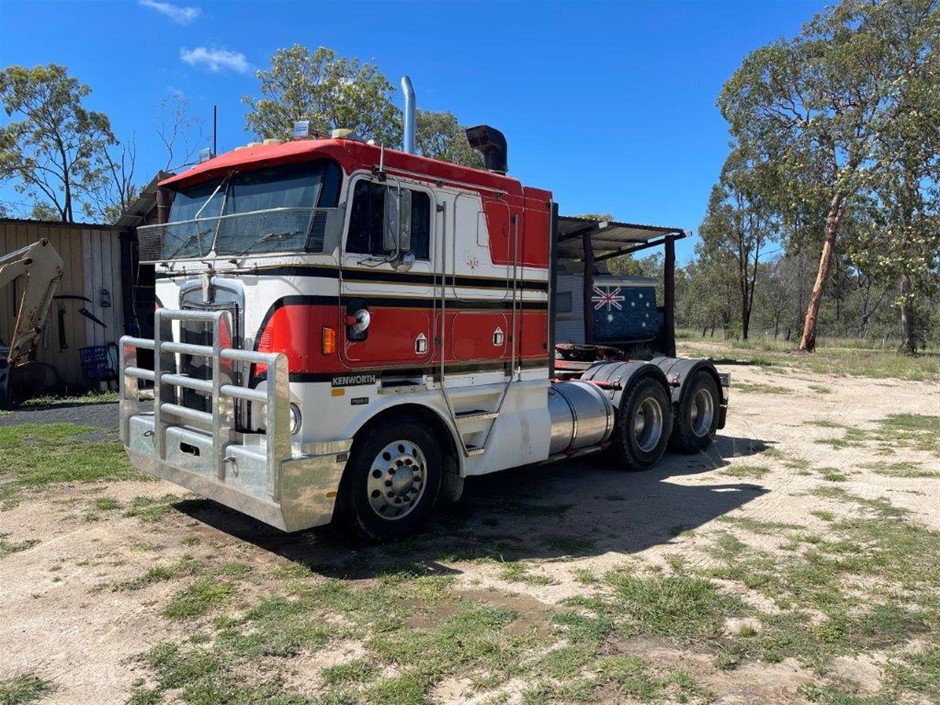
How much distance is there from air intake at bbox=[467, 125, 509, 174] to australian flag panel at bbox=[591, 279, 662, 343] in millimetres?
13059

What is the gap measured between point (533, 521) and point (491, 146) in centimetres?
356

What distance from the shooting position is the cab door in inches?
192

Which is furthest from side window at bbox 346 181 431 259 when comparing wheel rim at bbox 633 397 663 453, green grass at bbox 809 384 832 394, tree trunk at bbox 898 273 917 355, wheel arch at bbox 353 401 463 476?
tree trunk at bbox 898 273 917 355

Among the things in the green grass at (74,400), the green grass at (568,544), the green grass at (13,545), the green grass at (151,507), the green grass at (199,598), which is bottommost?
the green grass at (568,544)

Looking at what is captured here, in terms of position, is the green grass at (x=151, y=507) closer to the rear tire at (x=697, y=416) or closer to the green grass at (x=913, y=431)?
the rear tire at (x=697, y=416)

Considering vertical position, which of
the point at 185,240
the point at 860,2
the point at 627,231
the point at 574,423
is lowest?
the point at 574,423

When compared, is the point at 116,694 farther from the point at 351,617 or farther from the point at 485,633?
the point at 485,633

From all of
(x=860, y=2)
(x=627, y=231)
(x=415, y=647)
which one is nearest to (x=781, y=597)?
(x=415, y=647)

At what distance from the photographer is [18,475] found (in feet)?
23.6

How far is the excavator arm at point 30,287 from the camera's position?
40.0ft

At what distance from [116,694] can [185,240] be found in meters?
3.46

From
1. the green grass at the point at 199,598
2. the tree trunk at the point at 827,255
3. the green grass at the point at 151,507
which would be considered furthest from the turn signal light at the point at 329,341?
the tree trunk at the point at 827,255

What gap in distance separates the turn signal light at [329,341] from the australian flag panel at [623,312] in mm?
15261

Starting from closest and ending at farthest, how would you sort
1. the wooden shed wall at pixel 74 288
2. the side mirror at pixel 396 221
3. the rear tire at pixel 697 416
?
the side mirror at pixel 396 221 → the rear tire at pixel 697 416 → the wooden shed wall at pixel 74 288
